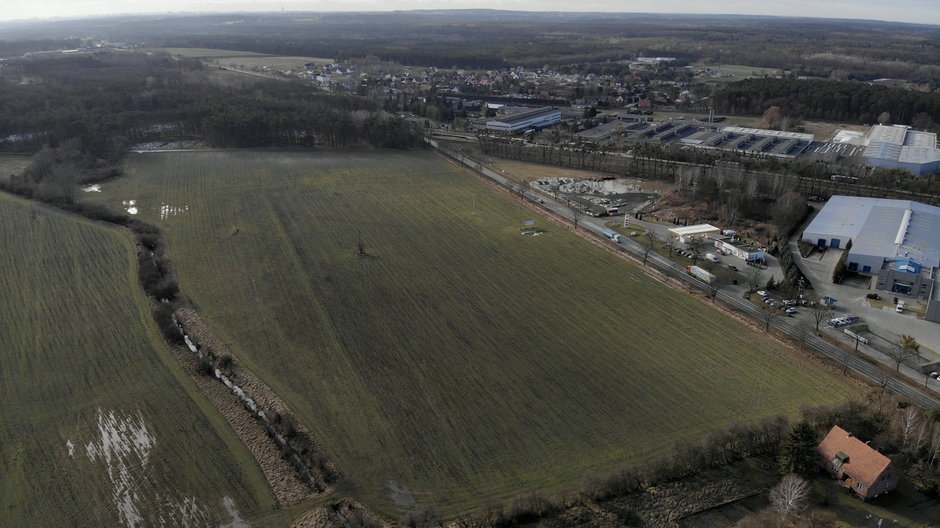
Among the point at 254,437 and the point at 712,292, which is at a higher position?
the point at 712,292

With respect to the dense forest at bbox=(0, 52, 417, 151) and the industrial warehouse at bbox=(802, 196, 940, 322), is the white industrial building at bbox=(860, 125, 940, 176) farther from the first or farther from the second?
the dense forest at bbox=(0, 52, 417, 151)

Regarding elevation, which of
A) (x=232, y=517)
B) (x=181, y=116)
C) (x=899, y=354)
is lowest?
(x=232, y=517)

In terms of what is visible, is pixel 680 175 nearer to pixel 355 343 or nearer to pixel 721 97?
pixel 355 343

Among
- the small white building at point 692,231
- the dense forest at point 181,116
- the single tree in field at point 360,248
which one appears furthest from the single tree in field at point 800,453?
the dense forest at point 181,116

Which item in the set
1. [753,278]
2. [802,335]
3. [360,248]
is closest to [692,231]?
[753,278]

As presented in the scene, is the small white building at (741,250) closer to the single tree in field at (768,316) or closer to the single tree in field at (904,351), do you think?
the single tree in field at (768,316)

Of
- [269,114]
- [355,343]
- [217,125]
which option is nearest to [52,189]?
[217,125]

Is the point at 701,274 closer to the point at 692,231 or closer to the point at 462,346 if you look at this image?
the point at 692,231
